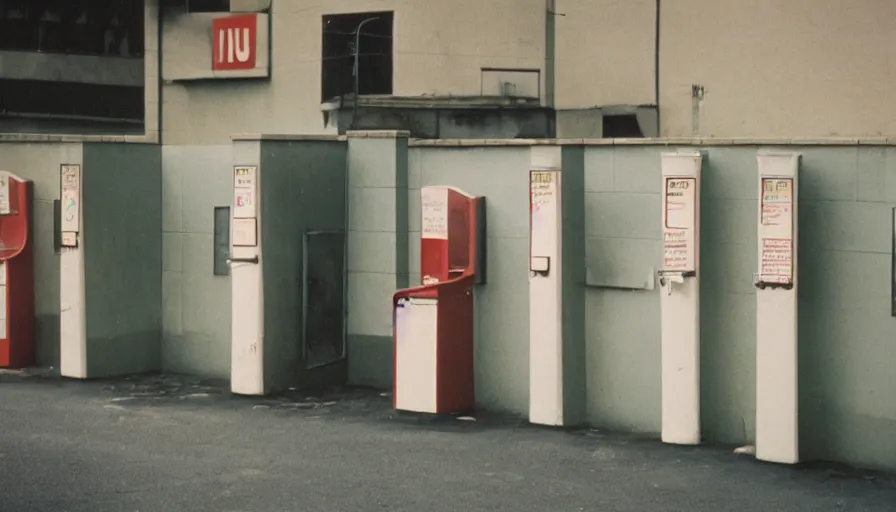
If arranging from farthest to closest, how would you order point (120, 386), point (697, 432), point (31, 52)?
point (31, 52)
point (120, 386)
point (697, 432)

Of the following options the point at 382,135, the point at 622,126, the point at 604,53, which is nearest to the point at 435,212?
the point at 382,135

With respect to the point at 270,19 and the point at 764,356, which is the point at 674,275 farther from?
the point at 270,19

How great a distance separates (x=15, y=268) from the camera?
1367 centimetres

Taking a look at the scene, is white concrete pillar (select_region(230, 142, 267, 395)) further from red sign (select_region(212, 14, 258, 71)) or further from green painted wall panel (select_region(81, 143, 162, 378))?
red sign (select_region(212, 14, 258, 71))

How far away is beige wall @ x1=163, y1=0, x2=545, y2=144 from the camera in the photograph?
17438 millimetres

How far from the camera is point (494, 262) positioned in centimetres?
1134

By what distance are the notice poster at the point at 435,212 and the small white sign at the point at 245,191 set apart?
144 centimetres

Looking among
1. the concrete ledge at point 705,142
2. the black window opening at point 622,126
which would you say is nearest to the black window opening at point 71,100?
the black window opening at point 622,126

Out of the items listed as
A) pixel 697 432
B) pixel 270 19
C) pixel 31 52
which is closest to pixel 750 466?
pixel 697 432

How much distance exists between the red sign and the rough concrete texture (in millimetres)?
8065

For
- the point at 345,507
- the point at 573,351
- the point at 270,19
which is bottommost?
the point at 345,507

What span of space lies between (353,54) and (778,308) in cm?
992

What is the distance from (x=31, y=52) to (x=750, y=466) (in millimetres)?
20164

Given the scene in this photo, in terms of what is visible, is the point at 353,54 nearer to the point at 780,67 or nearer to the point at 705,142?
the point at 780,67
